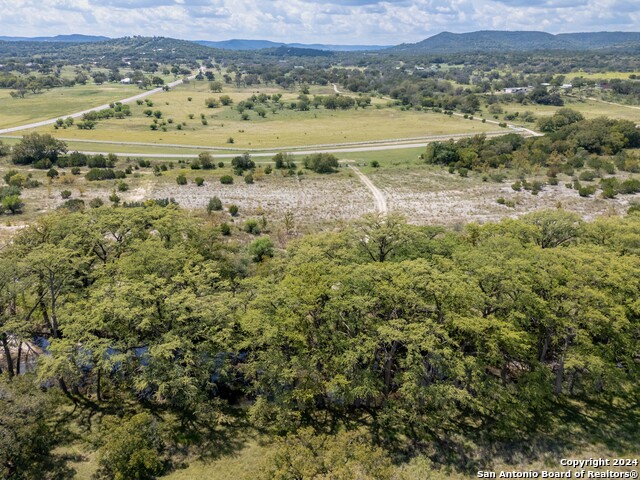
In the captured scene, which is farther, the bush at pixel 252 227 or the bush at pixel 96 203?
the bush at pixel 96 203

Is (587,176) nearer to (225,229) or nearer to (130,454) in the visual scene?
(225,229)

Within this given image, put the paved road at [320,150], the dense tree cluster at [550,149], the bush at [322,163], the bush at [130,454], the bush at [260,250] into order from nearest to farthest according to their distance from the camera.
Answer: the bush at [130,454], the bush at [260,250], the bush at [322,163], the dense tree cluster at [550,149], the paved road at [320,150]

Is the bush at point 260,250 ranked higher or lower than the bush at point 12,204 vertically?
lower

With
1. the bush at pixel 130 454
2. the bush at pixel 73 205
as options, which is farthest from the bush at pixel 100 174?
the bush at pixel 130 454

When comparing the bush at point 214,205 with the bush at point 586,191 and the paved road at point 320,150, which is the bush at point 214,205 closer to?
the paved road at point 320,150

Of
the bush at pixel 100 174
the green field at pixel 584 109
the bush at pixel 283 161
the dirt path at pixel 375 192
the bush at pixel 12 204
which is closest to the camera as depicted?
the bush at pixel 12 204

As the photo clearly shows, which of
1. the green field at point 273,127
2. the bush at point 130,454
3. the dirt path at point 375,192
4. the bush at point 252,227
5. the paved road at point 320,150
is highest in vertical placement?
the green field at point 273,127

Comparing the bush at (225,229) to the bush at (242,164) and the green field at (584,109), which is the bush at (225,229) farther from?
the green field at (584,109)

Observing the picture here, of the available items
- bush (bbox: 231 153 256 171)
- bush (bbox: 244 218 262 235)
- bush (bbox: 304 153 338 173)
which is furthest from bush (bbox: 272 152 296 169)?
bush (bbox: 244 218 262 235)

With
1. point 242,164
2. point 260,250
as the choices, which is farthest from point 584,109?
point 260,250
